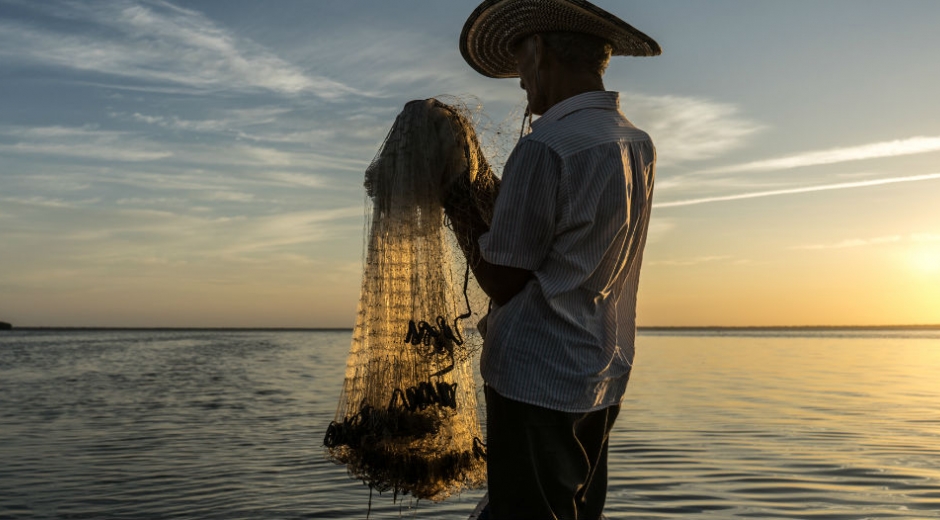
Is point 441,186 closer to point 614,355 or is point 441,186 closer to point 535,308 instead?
point 535,308

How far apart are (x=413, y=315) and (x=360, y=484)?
5.41m

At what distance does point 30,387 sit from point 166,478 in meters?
12.1

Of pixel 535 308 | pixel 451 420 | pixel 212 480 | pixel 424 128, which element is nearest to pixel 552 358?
pixel 535 308

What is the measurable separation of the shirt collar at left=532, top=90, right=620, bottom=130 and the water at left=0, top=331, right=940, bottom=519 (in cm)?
400

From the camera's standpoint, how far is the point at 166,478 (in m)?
7.66

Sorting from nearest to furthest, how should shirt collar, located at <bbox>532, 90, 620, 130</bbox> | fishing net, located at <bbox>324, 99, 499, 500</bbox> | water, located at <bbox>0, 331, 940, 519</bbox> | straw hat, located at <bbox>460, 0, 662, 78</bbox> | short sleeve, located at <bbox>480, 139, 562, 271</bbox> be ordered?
1. short sleeve, located at <bbox>480, 139, 562, 271</bbox>
2. shirt collar, located at <bbox>532, 90, 620, 130</bbox>
3. straw hat, located at <bbox>460, 0, 662, 78</bbox>
4. fishing net, located at <bbox>324, 99, 499, 500</bbox>
5. water, located at <bbox>0, 331, 940, 519</bbox>

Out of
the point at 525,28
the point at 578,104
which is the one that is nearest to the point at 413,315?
the point at 578,104

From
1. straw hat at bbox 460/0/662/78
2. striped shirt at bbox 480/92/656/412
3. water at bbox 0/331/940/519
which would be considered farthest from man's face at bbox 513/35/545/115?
water at bbox 0/331/940/519

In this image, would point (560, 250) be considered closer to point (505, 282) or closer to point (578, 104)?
point (505, 282)

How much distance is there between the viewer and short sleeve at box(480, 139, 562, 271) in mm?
1863

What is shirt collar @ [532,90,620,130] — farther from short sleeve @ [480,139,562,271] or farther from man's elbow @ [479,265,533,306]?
man's elbow @ [479,265,533,306]

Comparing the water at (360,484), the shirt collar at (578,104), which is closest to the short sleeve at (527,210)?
the shirt collar at (578,104)

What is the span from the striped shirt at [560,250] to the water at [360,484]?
3.84 metres

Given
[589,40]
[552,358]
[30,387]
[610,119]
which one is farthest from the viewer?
[30,387]
